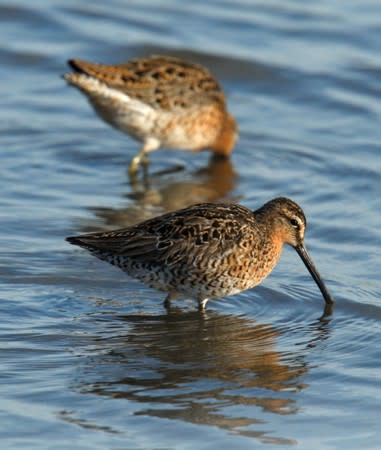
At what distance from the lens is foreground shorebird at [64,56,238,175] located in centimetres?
1088

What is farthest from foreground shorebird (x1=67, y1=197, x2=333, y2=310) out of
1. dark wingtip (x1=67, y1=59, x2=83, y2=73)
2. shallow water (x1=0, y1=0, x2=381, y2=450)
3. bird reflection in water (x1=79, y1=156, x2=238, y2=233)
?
dark wingtip (x1=67, y1=59, x2=83, y2=73)

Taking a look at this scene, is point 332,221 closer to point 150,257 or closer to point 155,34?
point 150,257

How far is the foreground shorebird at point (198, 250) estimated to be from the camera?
300 inches

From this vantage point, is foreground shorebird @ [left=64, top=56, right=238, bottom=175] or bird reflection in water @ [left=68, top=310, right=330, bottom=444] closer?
bird reflection in water @ [left=68, top=310, right=330, bottom=444]

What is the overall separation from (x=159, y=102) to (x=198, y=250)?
3764 millimetres

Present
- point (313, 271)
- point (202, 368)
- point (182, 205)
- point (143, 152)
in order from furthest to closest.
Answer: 1. point (143, 152)
2. point (182, 205)
3. point (313, 271)
4. point (202, 368)

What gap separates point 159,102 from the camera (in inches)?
439

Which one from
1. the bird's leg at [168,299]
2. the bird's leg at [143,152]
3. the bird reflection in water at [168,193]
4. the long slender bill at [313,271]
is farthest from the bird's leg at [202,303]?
the bird's leg at [143,152]

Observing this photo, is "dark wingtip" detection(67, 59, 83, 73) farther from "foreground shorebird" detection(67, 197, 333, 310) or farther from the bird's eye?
the bird's eye

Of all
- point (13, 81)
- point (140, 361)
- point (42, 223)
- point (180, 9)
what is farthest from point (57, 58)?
point (140, 361)

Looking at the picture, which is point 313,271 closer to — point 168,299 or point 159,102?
point 168,299

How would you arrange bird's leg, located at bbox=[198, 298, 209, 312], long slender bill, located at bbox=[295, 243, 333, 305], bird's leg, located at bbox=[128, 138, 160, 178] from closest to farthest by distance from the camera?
bird's leg, located at bbox=[198, 298, 209, 312], long slender bill, located at bbox=[295, 243, 333, 305], bird's leg, located at bbox=[128, 138, 160, 178]

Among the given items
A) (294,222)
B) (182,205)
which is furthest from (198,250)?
(182,205)

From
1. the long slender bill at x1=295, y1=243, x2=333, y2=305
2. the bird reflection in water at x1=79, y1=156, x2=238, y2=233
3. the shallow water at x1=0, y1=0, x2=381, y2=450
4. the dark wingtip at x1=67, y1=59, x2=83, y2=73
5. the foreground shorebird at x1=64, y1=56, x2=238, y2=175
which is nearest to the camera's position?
the shallow water at x1=0, y1=0, x2=381, y2=450
